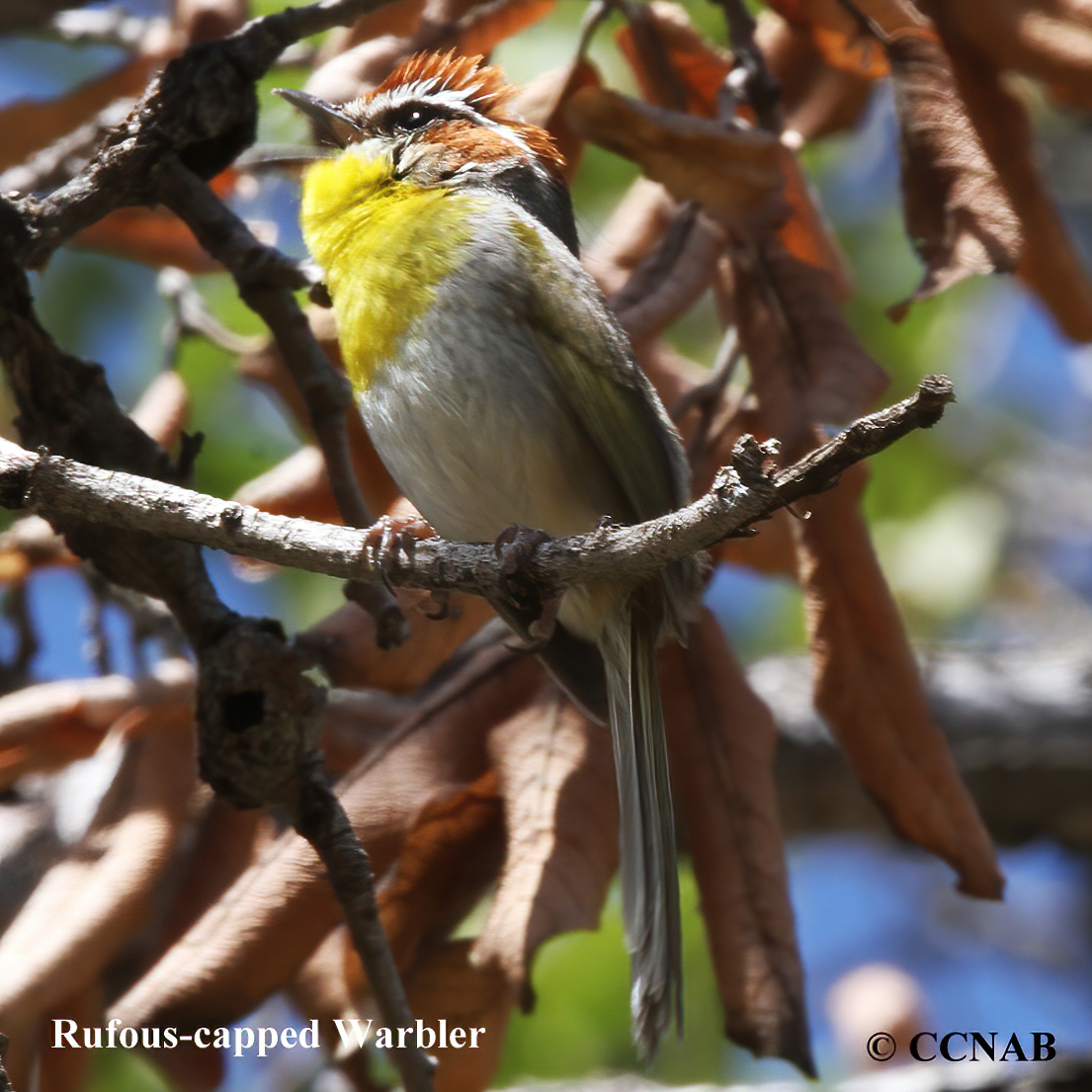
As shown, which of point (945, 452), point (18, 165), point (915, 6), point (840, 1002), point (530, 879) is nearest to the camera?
point (530, 879)

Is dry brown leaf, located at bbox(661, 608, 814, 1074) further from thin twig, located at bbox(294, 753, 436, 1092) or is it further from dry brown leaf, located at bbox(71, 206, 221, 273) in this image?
dry brown leaf, located at bbox(71, 206, 221, 273)

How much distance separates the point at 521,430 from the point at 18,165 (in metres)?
1.66

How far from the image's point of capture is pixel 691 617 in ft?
7.84

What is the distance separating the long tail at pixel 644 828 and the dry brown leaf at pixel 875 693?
32 cm

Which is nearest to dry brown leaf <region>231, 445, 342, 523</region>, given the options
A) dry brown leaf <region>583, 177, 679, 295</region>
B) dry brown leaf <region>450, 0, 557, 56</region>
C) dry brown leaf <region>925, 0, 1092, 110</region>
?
dry brown leaf <region>583, 177, 679, 295</region>

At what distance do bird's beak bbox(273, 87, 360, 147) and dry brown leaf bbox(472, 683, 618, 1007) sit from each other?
127 centimetres

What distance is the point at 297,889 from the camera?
2.27 metres

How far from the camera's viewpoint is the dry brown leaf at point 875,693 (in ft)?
7.86

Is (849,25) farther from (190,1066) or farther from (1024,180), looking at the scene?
(190,1066)

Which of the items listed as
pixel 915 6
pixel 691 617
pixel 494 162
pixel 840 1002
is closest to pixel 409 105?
pixel 494 162

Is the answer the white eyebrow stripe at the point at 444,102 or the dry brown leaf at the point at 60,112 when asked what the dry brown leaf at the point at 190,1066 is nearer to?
the white eyebrow stripe at the point at 444,102

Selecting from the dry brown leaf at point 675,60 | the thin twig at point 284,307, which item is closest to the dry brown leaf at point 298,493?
the thin twig at point 284,307

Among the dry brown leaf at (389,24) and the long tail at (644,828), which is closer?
the long tail at (644,828)

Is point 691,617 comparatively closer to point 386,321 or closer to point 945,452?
point 386,321
